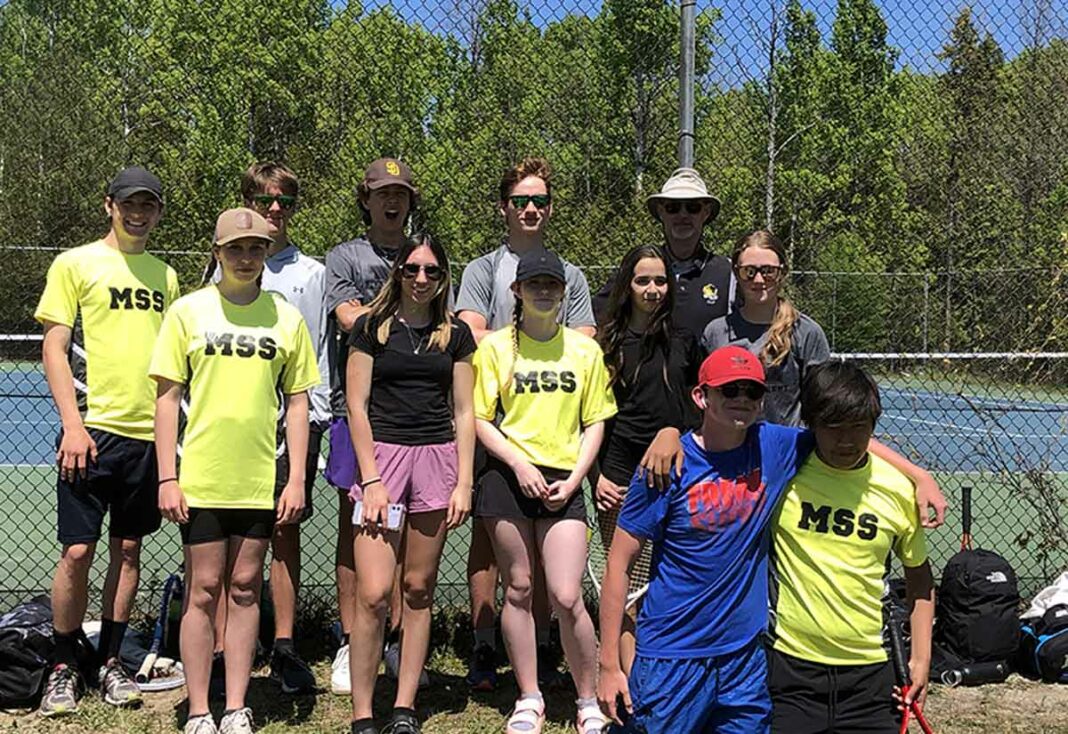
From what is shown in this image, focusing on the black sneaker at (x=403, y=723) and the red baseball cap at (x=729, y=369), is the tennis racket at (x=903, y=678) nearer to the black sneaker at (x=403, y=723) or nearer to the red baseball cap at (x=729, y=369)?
the red baseball cap at (x=729, y=369)

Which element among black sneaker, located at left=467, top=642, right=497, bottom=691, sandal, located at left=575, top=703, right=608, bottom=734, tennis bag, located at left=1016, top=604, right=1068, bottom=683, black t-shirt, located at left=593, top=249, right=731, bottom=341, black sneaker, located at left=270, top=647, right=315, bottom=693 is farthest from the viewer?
tennis bag, located at left=1016, top=604, right=1068, bottom=683

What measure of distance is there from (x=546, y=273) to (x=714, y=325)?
0.63 metres

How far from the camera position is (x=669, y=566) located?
9.48 ft

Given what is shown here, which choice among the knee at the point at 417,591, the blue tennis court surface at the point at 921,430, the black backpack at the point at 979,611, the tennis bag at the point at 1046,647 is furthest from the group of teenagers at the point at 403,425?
the blue tennis court surface at the point at 921,430

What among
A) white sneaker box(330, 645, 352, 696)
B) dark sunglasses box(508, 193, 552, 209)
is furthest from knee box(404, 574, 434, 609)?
dark sunglasses box(508, 193, 552, 209)

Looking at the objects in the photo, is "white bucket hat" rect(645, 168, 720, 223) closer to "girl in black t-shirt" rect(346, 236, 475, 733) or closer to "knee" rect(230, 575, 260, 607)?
"girl in black t-shirt" rect(346, 236, 475, 733)

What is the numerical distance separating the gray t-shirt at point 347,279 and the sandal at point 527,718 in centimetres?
127

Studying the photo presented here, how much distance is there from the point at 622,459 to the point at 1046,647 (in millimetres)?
2246

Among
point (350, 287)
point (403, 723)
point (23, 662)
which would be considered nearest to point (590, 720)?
point (403, 723)

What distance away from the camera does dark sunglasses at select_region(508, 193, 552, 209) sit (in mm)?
4145

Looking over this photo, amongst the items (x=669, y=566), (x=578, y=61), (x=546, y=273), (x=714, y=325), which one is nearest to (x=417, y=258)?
(x=546, y=273)

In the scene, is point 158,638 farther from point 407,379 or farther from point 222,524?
point 407,379

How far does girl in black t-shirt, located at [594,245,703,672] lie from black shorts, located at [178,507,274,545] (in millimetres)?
1218

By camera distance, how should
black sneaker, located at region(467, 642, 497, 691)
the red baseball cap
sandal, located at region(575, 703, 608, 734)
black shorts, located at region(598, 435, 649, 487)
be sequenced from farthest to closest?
black sneaker, located at region(467, 642, 497, 691) → black shorts, located at region(598, 435, 649, 487) → sandal, located at region(575, 703, 608, 734) → the red baseball cap
